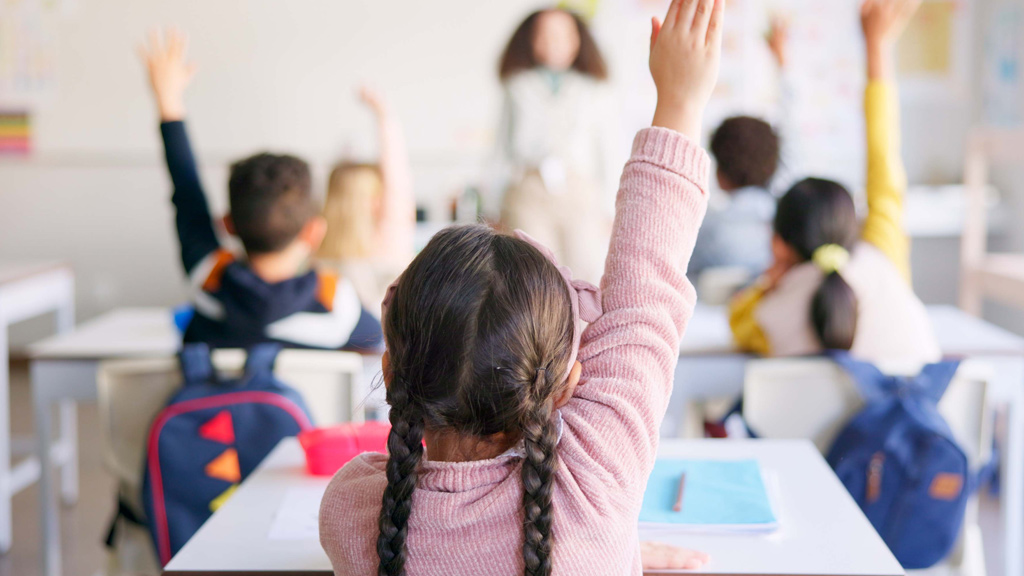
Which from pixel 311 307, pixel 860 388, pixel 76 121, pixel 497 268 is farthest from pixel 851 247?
pixel 76 121

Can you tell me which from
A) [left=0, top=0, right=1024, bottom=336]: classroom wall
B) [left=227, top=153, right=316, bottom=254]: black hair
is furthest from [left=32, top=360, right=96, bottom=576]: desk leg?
[left=0, top=0, right=1024, bottom=336]: classroom wall

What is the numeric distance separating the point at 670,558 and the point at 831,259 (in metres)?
1.02

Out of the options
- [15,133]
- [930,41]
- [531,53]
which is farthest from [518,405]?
[15,133]

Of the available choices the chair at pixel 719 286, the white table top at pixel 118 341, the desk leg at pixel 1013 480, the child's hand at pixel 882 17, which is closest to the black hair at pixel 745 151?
the chair at pixel 719 286

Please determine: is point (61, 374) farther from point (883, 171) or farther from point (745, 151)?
point (883, 171)

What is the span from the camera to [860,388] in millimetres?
1552

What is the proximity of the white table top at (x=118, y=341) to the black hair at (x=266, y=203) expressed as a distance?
0.34 m

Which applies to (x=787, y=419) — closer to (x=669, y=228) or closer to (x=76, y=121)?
(x=669, y=228)

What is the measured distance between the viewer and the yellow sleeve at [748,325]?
1887 mm

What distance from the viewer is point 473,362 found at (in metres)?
0.71

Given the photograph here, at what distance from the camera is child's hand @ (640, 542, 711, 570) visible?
2.97 ft

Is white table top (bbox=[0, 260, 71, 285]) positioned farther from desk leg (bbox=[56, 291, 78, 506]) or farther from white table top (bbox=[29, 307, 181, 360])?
white table top (bbox=[29, 307, 181, 360])

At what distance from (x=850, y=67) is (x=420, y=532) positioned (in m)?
4.50

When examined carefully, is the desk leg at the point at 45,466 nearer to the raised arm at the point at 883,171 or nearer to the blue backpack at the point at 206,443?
the blue backpack at the point at 206,443
